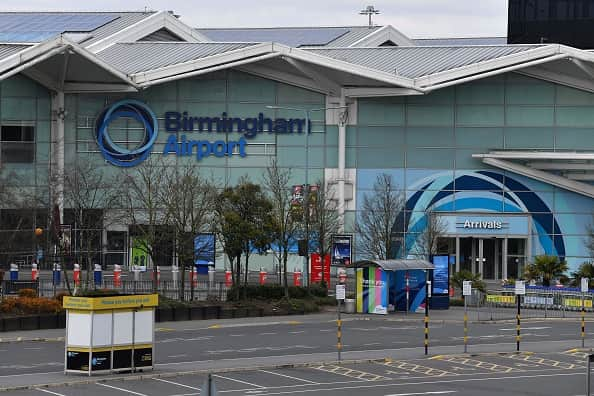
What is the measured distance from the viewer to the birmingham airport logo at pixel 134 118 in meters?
84.8

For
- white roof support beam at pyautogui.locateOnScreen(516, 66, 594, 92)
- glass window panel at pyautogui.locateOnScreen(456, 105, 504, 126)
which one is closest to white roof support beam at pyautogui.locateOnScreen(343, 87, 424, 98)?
glass window panel at pyautogui.locateOnScreen(456, 105, 504, 126)

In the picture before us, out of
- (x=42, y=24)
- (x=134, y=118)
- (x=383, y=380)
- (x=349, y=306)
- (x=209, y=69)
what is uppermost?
(x=42, y=24)

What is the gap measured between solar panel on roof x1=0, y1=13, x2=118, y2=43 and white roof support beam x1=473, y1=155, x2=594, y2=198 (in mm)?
27687

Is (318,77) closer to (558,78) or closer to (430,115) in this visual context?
(430,115)

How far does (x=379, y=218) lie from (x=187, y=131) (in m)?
15.4

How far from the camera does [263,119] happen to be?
8538 centimetres

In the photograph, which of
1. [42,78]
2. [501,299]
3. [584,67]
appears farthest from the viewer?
[42,78]

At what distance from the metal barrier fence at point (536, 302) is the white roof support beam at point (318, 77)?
888 inches

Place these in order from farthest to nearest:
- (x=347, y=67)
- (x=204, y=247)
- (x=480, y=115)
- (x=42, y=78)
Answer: (x=480, y=115) < (x=42, y=78) < (x=347, y=67) < (x=204, y=247)

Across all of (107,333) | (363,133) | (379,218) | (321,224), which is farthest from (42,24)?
(107,333)

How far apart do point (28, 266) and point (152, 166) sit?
8491mm

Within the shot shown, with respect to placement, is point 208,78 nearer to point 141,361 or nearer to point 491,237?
point 491,237

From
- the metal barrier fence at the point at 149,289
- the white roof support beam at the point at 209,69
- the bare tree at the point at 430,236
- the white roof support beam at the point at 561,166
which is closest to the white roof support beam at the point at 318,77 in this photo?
the white roof support beam at the point at 209,69

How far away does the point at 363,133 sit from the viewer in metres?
84.7
